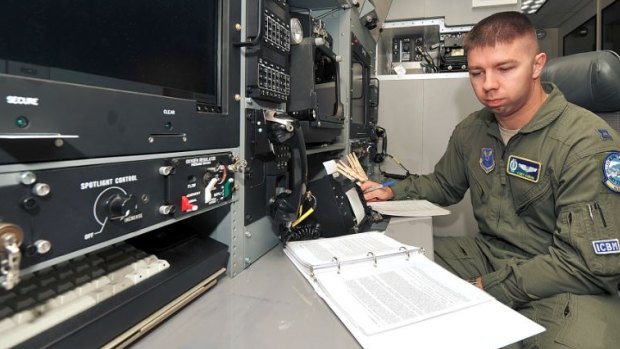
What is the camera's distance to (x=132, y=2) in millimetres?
500

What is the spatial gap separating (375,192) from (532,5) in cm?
513

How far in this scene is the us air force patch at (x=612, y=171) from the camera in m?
0.91

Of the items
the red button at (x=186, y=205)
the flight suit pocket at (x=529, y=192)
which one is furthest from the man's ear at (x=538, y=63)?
the red button at (x=186, y=205)

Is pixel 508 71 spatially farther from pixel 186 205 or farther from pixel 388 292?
pixel 186 205

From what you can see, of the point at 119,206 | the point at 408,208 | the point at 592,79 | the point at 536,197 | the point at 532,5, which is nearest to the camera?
the point at 119,206

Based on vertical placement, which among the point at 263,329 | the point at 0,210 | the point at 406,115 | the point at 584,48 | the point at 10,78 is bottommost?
the point at 263,329

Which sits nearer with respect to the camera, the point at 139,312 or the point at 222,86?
the point at 139,312

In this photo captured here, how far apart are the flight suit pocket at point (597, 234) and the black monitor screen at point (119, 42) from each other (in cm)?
105

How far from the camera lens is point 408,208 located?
140 cm

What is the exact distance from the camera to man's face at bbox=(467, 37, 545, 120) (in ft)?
3.60

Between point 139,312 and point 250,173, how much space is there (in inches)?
15.2

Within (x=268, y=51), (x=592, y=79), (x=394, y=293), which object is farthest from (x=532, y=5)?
(x=394, y=293)

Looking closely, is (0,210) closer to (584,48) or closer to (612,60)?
(612,60)

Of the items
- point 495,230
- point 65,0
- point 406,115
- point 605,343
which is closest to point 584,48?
point 406,115
